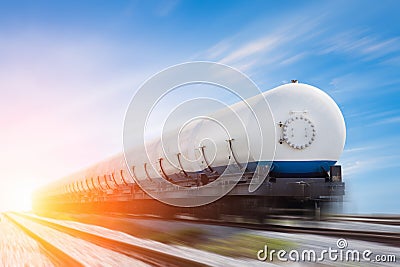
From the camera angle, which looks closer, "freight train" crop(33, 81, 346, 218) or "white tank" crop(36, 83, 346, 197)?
"freight train" crop(33, 81, 346, 218)

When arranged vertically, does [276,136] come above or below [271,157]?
above

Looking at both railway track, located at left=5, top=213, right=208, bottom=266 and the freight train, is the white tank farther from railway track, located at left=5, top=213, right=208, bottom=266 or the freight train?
railway track, located at left=5, top=213, right=208, bottom=266

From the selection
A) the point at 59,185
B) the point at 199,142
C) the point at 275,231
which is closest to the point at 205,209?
the point at 199,142

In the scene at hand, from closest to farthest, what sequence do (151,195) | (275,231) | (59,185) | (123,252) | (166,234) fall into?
1. (123,252)
2. (275,231)
3. (166,234)
4. (151,195)
5. (59,185)

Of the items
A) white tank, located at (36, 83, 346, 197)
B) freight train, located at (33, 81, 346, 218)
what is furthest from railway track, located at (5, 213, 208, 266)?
white tank, located at (36, 83, 346, 197)

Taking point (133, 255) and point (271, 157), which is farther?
point (271, 157)

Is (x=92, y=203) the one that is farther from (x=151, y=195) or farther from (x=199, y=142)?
(x=199, y=142)

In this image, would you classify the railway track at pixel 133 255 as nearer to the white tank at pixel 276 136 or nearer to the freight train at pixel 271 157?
the freight train at pixel 271 157

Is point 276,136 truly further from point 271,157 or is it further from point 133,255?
point 133,255

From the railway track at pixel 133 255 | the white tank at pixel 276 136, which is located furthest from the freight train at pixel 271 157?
the railway track at pixel 133 255

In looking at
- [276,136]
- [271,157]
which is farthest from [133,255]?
[276,136]

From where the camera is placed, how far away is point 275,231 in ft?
36.9

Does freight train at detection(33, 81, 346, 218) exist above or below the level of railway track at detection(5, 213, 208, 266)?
above

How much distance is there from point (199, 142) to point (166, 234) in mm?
3724
